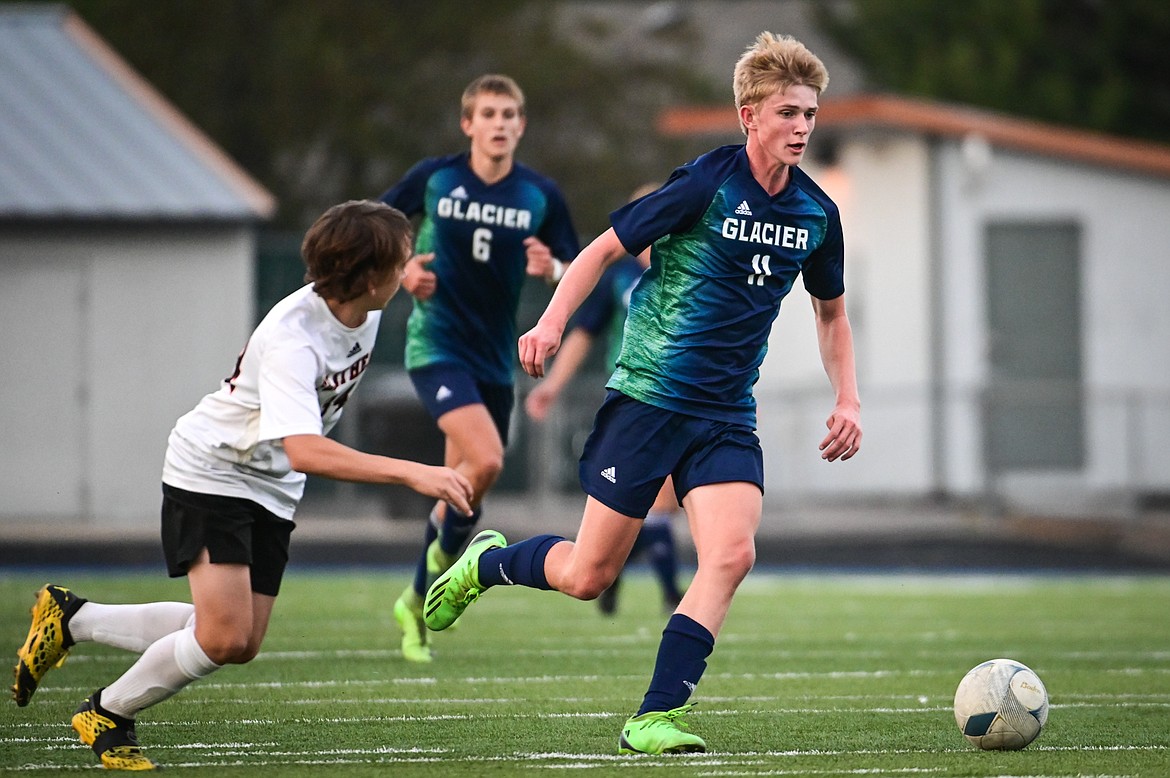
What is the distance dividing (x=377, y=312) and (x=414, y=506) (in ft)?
42.2

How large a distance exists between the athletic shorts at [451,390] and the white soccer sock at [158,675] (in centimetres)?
305

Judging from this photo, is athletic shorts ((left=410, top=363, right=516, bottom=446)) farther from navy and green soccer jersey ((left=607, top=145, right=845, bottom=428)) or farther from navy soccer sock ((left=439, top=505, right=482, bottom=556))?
navy and green soccer jersey ((left=607, top=145, right=845, bottom=428))

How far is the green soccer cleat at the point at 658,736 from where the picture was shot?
546 centimetres

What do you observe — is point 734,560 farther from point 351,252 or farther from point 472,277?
point 472,277

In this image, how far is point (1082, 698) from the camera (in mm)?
7172

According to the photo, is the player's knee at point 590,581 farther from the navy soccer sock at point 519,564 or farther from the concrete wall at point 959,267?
the concrete wall at point 959,267

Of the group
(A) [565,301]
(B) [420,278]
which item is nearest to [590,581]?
(A) [565,301]

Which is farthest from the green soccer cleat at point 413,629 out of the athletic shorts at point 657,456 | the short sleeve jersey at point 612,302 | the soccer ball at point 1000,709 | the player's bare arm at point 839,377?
the short sleeve jersey at point 612,302

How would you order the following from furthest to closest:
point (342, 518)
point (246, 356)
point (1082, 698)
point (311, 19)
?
point (311, 19) < point (342, 518) < point (1082, 698) < point (246, 356)

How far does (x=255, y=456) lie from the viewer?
18.5ft

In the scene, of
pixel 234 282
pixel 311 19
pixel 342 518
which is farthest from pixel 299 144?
pixel 342 518

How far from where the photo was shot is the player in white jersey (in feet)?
17.6

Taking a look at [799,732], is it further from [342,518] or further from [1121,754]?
[342,518]

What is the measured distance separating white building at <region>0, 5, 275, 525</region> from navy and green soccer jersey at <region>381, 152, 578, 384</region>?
10810 mm
